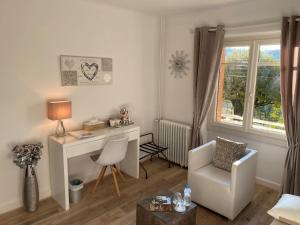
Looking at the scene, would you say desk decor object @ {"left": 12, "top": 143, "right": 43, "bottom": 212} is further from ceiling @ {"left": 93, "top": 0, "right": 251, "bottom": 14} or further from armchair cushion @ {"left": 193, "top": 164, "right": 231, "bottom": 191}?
ceiling @ {"left": 93, "top": 0, "right": 251, "bottom": 14}

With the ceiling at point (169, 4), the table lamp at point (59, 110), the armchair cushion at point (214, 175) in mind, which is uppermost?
the ceiling at point (169, 4)

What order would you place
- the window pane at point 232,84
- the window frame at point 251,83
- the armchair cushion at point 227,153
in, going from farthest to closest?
the window pane at point 232,84 → the window frame at point 251,83 → the armchair cushion at point 227,153

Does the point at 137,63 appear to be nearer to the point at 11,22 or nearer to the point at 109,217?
the point at 11,22

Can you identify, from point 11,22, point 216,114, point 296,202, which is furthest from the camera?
point 216,114

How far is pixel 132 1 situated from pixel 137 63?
3.24 ft

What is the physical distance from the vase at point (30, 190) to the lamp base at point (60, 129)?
0.49 m

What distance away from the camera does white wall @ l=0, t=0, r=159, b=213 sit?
2557 millimetres

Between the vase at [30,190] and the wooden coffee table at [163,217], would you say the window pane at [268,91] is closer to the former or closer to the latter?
the wooden coffee table at [163,217]

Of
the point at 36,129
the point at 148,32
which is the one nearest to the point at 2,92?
the point at 36,129

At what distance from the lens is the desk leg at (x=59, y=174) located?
2672 millimetres

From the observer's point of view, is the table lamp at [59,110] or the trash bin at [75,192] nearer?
the table lamp at [59,110]

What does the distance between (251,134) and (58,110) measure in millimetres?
2569

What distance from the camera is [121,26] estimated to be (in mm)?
3459

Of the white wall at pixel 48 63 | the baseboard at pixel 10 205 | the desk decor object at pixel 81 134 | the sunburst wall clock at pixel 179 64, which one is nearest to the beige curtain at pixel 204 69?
the sunburst wall clock at pixel 179 64
